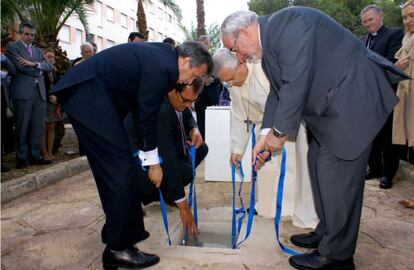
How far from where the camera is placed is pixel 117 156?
2277 millimetres

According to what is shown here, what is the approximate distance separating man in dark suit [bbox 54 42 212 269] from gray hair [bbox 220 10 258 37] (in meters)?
0.20

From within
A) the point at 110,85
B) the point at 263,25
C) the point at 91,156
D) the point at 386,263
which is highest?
the point at 263,25

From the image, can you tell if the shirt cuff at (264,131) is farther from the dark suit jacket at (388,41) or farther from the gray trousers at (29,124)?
the gray trousers at (29,124)

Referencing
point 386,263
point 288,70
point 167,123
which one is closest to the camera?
point 288,70

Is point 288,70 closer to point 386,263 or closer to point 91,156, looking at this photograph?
point 91,156

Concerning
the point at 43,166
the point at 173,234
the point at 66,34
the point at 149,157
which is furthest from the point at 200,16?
the point at 149,157

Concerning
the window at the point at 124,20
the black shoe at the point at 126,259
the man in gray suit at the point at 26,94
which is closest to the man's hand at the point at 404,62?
the black shoe at the point at 126,259

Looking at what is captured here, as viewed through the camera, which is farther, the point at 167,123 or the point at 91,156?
the point at 167,123

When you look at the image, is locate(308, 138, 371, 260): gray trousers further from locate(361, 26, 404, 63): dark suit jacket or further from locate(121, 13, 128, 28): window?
locate(121, 13, 128, 28): window

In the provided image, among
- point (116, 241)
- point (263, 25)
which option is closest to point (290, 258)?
point (116, 241)

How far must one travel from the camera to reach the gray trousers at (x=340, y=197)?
87.4 inches

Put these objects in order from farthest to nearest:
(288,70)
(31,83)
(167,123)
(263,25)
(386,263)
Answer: (31,83), (167,123), (386,263), (263,25), (288,70)

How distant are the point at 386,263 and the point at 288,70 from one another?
1.41 meters

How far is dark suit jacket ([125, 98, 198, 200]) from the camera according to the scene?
9.43ft
